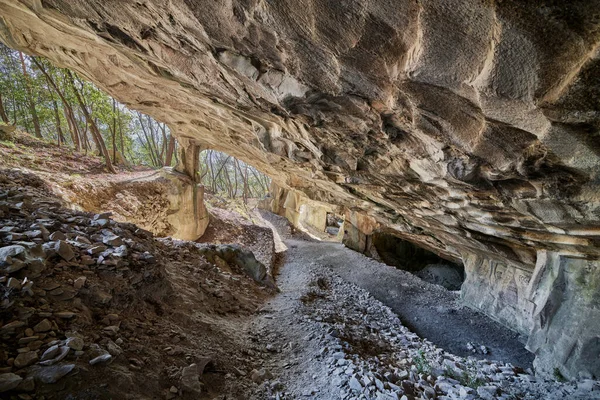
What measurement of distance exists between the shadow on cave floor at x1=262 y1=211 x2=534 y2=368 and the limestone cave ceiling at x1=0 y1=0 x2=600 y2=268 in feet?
8.23

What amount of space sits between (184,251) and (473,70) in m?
6.78

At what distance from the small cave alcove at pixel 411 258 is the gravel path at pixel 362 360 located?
698 centimetres

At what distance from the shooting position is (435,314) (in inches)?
354

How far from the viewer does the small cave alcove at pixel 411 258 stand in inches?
614

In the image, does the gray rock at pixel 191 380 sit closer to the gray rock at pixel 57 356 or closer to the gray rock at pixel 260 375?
the gray rock at pixel 260 375

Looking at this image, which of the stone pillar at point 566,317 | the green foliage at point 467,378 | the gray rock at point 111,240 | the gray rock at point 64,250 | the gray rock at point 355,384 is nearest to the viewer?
the gray rock at point 64,250

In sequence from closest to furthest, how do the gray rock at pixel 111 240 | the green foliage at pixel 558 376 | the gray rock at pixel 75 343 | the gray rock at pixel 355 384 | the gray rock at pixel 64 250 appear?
the gray rock at pixel 75 343 → the gray rock at pixel 64 250 → the gray rock at pixel 355 384 → the gray rock at pixel 111 240 → the green foliage at pixel 558 376

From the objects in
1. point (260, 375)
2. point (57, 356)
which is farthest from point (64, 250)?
point (260, 375)

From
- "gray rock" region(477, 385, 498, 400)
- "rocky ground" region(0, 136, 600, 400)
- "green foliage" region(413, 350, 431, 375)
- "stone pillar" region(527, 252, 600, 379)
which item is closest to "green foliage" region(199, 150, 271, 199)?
"rocky ground" region(0, 136, 600, 400)

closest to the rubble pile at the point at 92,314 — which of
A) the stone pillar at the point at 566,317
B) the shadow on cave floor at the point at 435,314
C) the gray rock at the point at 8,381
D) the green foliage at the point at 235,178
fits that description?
the gray rock at the point at 8,381

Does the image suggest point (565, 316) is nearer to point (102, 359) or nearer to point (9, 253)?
point (102, 359)

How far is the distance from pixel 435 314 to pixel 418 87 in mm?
8765

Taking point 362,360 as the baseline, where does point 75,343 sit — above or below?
above

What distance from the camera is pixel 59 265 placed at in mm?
3109
